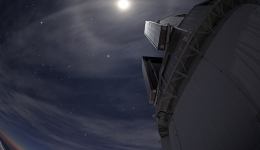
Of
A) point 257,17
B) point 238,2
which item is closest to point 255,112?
point 257,17

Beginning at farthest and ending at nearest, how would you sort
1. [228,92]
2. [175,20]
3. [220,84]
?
1. [175,20]
2. [220,84]
3. [228,92]

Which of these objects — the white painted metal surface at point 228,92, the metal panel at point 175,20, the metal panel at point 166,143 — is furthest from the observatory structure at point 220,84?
the metal panel at point 175,20

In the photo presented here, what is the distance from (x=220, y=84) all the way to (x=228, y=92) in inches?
32.2

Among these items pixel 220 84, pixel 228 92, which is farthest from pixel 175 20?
pixel 228 92

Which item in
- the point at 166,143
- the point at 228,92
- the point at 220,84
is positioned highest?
the point at 220,84

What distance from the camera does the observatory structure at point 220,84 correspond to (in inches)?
213

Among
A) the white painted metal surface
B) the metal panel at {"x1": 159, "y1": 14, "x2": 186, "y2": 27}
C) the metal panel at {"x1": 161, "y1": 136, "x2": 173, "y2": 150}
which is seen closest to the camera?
the white painted metal surface

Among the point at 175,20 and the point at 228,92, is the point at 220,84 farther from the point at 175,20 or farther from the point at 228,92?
the point at 175,20

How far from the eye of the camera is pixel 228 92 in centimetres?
635

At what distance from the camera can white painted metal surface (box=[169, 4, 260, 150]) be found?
17.3ft

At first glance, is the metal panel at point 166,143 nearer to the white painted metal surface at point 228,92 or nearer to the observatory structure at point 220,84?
the observatory structure at point 220,84

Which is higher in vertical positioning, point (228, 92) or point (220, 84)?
point (220, 84)

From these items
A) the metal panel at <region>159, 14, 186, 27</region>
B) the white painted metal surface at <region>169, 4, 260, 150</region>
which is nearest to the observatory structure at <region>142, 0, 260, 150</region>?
the white painted metal surface at <region>169, 4, 260, 150</region>

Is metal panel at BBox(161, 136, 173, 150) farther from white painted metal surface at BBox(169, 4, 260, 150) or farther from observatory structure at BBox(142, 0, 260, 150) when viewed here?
white painted metal surface at BBox(169, 4, 260, 150)
